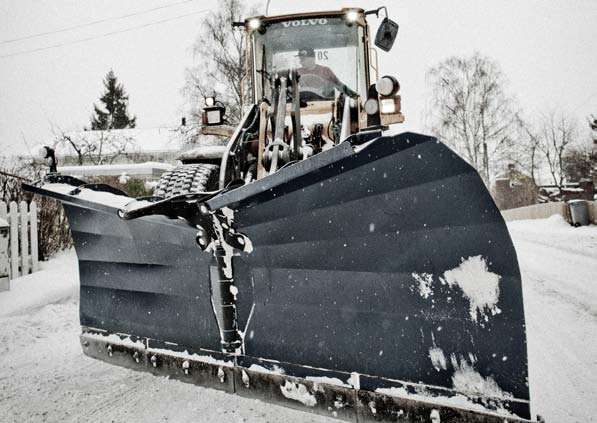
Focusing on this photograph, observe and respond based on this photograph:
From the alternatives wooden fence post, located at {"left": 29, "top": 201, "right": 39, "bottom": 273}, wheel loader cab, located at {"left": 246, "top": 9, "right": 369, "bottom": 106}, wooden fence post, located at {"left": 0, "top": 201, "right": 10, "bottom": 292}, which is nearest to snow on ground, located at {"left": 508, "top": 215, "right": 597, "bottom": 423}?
wheel loader cab, located at {"left": 246, "top": 9, "right": 369, "bottom": 106}

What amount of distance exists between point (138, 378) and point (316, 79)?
9.18ft

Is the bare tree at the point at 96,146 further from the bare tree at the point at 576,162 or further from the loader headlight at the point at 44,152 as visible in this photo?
the bare tree at the point at 576,162

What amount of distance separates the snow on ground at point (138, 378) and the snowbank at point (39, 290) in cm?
2

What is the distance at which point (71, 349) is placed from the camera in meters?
2.83

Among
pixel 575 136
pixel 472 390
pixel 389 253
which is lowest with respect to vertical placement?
pixel 472 390

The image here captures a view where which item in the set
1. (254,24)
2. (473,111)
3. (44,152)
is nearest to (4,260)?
(44,152)

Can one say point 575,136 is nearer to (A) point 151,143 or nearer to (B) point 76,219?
(A) point 151,143

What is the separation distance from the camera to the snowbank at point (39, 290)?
3.84 metres

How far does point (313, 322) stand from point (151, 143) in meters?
37.2

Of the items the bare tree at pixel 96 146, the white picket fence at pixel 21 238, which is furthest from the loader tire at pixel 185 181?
the bare tree at pixel 96 146

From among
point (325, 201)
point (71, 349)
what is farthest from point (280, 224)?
point (71, 349)

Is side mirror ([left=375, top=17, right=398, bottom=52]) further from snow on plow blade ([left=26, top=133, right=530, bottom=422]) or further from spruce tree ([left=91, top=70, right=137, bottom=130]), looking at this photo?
spruce tree ([left=91, top=70, right=137, bottom=130])

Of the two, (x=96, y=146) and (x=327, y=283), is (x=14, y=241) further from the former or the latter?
(x=96, y=146)

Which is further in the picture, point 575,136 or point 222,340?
point 575,136
